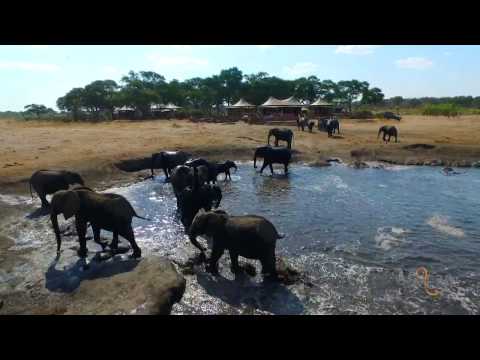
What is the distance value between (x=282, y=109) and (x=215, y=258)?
1867 inches

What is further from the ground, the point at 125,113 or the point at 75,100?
the point at 75,100

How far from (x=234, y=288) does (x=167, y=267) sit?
147 centimetres

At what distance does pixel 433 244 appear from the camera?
403 inches

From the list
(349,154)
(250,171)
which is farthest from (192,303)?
(349,154)

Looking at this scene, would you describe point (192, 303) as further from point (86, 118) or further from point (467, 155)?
point (86, 118)

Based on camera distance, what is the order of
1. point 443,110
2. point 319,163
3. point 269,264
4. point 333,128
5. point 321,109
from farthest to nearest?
point 443,110
point 321,109
point 333,128
point 319,163
point 269,264

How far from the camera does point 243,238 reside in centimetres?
770

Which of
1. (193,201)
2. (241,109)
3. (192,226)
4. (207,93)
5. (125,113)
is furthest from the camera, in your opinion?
(207,93)

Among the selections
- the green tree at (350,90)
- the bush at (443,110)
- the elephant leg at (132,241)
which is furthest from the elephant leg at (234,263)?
the green tree at (350,90)

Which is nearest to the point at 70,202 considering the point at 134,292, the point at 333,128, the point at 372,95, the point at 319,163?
the point at 134,292

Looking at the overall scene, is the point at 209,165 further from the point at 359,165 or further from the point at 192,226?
the point at 359,165

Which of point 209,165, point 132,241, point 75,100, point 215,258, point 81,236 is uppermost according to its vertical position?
point 75,100

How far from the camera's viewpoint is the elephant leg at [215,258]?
26.1 feet
